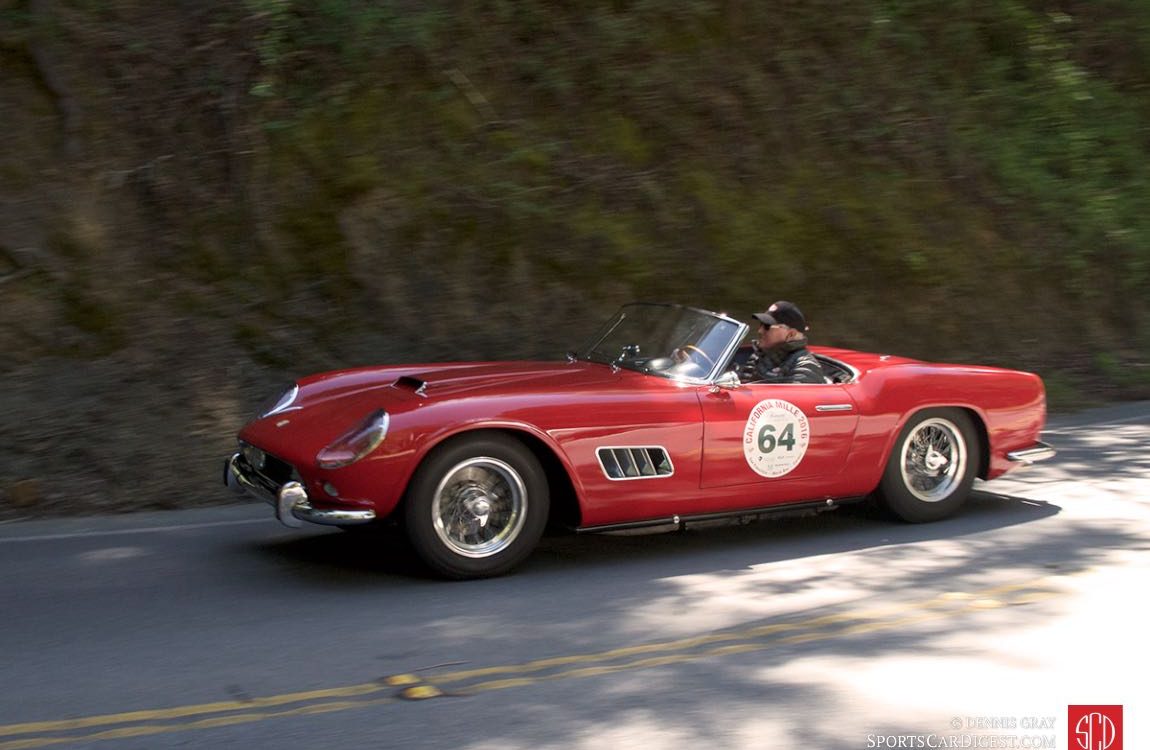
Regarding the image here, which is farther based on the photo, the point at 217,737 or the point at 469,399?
the point at 469,399

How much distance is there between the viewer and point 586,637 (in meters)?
5.18

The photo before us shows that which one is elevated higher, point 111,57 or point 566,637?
point 111,57

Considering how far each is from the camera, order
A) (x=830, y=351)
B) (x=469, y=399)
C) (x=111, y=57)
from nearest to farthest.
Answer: (x=469, y=399) → (x=830, y=351) → (x=111, y=57)

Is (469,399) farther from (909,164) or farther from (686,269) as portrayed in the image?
(909,164)

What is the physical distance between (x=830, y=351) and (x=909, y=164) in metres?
7.31

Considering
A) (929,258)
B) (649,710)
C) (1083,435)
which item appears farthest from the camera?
(929,258)

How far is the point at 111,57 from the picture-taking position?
36.9 feet

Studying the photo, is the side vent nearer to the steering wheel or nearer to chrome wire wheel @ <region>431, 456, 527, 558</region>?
chrome wire wheel @ <region>431, 456, 527, 558</region>

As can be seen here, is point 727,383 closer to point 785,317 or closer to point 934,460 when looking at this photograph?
point 785,317

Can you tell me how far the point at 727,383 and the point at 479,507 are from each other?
159 cm

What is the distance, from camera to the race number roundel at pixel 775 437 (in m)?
6.62

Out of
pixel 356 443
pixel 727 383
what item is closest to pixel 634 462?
pixel 727 383

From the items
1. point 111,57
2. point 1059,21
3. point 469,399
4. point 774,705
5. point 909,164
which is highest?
point 1059,21

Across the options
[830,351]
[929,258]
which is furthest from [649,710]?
[929,258]
